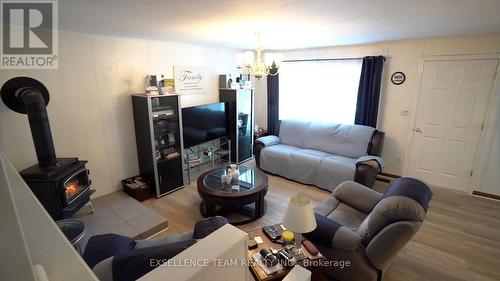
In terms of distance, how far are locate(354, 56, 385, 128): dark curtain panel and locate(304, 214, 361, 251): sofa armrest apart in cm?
276

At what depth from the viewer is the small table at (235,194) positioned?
284 centimetres

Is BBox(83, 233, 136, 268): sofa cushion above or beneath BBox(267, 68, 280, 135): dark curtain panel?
beneath

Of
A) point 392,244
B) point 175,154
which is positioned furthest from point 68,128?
point 392,244

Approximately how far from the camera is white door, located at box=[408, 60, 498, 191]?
11.3 ft

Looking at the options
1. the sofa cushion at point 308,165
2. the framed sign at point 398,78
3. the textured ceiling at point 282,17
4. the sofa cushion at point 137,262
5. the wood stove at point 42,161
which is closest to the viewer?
the sofa cushion at point 137,262

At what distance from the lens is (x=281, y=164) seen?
424cm

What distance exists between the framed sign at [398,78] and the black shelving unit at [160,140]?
11.8 feet

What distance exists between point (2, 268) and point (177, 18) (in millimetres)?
2396

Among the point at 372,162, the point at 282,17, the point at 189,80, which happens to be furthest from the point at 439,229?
the point at 189,80

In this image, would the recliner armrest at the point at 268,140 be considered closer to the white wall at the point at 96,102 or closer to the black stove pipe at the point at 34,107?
the white wall at the point at 96,102

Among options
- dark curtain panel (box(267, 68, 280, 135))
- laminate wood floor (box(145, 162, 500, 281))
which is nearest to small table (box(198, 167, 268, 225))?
laminate wood floor (box(145, 162, 500, 281))

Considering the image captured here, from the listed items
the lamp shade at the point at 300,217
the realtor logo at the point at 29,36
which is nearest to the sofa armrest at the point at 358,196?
the lamp shade at the point at 300,217

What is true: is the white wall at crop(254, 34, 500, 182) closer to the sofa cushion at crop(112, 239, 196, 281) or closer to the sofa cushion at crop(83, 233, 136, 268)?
the sofa cushion at crop(112, 239, 196, 281)

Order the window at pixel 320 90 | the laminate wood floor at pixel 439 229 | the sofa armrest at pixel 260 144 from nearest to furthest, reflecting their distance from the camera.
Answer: the laminate wood floor at pixel 439 229
the window at pixel 320 90
the sofa armrest at pixel 260 144
